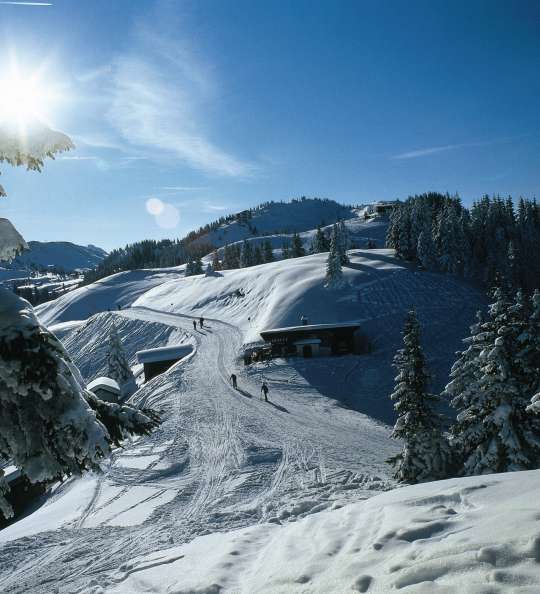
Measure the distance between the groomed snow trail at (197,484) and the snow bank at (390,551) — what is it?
8.71 ft

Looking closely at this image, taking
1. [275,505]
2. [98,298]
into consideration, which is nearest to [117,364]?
[275,505]

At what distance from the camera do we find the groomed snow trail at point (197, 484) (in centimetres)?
1240

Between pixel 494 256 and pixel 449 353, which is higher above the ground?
pixel 494 256

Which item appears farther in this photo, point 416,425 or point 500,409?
point 416,425

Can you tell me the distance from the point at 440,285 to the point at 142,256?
16226 cm

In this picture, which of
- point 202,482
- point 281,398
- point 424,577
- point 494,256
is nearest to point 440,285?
point 494,256

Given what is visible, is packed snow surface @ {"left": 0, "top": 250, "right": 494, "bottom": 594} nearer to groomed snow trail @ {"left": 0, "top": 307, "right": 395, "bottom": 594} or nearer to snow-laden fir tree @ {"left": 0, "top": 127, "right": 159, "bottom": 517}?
groomed snow trail @ {"left": 0, "top": 307, "right": 395, "bottom": 594}

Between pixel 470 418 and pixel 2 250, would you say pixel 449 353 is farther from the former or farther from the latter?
pixel 2 250

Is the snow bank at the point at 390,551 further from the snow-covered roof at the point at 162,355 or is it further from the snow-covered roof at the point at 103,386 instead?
the snow-covered roof at the point at 162,355

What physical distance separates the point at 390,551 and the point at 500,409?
11798 millimetres

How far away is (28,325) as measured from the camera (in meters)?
3.92

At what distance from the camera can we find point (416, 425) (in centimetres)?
1783

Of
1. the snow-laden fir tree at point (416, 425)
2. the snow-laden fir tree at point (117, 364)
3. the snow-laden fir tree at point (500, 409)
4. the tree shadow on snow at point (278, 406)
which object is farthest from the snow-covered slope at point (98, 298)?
the snow-laden fir tree at point (500, 409)

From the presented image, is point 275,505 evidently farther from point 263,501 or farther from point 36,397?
point 36,397
